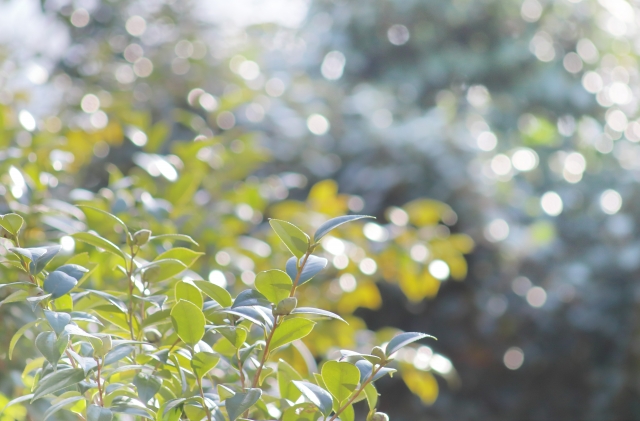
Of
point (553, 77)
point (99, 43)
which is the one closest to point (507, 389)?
point (553, 77)

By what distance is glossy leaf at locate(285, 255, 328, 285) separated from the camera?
0.55m

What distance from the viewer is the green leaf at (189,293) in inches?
22.7

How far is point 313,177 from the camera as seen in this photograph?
2102mm

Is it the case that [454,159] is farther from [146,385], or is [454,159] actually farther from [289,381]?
[146,385]

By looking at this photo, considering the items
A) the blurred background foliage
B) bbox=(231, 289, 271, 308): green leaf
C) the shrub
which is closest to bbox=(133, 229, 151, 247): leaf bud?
the shrub

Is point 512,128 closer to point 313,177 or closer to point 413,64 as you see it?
point 413,64

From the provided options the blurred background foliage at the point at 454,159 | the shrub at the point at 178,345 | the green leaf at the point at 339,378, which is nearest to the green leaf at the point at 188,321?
the shrub at the point at 178,345

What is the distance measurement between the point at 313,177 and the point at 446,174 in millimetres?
425

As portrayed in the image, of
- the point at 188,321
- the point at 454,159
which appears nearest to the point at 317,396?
the point at 188,321

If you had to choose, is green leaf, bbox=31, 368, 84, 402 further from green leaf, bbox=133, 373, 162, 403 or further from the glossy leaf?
the glossy leaf

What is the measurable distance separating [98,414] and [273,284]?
0.55 ft

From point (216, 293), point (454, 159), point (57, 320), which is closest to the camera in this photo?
point (57, 320)

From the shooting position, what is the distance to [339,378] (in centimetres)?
54

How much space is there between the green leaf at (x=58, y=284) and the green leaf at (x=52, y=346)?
34 millimetres
